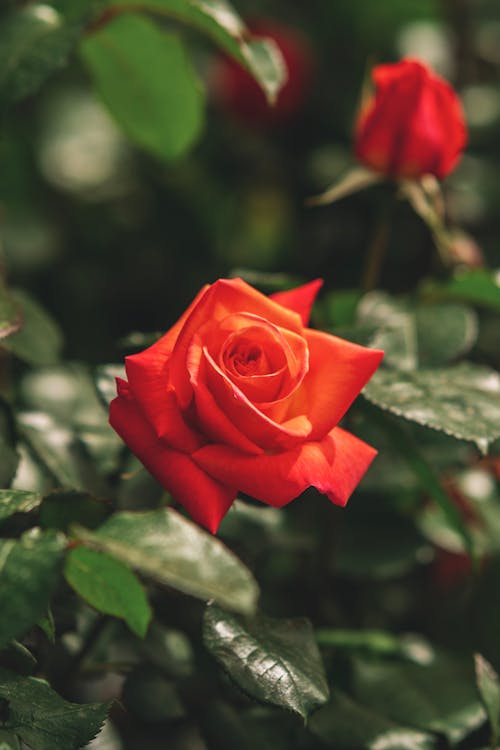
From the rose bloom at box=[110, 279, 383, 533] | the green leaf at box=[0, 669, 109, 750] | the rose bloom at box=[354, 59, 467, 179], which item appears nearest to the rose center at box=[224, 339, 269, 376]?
the rose bloom at box=[110, 279, 383, 533]

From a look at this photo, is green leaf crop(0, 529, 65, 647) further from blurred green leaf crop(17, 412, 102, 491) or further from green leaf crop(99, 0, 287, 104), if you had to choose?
green leaf crop(99, 0, 287, 104)

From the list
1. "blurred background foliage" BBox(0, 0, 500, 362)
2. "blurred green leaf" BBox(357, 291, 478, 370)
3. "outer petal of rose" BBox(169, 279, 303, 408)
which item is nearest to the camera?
"outer petal of rose" BBox(169, 279, 303, 408)

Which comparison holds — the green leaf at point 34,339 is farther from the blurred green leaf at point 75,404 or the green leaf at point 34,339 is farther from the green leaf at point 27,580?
the green leaf at point 27,580

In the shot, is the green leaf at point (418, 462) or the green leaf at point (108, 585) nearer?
the green leaf at point (108, 585)

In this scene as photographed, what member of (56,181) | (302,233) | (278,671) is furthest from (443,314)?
(56,181)

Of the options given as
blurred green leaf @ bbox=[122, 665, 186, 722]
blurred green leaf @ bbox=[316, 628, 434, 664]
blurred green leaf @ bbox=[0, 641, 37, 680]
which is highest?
blurred green leaf @ bbox=[0, 641, 37, 680]

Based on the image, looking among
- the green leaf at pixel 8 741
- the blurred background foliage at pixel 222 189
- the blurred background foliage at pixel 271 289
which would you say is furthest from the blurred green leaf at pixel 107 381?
the blurred background foliage at pixel 222 189

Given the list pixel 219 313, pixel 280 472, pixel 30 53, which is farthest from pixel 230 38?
pixel 280 472

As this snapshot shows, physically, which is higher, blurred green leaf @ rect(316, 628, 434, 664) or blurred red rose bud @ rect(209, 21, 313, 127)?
blurred red rose bud @ rect(209, 21, 313, 127)
